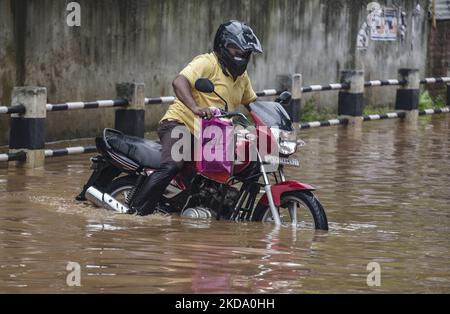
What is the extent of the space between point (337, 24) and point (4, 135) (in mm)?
8348

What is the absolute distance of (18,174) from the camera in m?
14.1

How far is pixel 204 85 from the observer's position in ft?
33.3

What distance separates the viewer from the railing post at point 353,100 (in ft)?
68.2

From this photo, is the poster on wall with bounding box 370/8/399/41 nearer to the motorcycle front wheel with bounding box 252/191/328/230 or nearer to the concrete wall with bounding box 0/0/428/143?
the concrete wall with bounding box 0/0/428/143

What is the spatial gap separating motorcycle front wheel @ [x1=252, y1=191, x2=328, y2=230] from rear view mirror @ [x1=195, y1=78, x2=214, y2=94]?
1.02m

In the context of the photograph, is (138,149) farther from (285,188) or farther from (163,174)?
→ (285,188)

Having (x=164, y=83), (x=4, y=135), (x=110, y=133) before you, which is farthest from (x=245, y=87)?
(x=164, y=83)

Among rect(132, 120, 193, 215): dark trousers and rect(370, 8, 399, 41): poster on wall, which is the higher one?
rect(370, 8, 399, 41): poster on wall

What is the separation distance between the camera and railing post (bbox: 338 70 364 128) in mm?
20781

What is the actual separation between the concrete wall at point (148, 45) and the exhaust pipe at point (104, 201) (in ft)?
17.6

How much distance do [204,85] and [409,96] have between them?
12693mm

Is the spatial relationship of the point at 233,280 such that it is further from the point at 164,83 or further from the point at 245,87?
the point at 164,83

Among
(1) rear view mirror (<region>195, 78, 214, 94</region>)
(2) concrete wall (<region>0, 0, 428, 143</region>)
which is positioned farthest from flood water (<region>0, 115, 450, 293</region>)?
(2) concrete wall (<region>0, 0, 428, 143</region>)

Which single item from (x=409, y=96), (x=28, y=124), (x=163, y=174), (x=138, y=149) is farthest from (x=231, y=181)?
(x=409, y=96)
